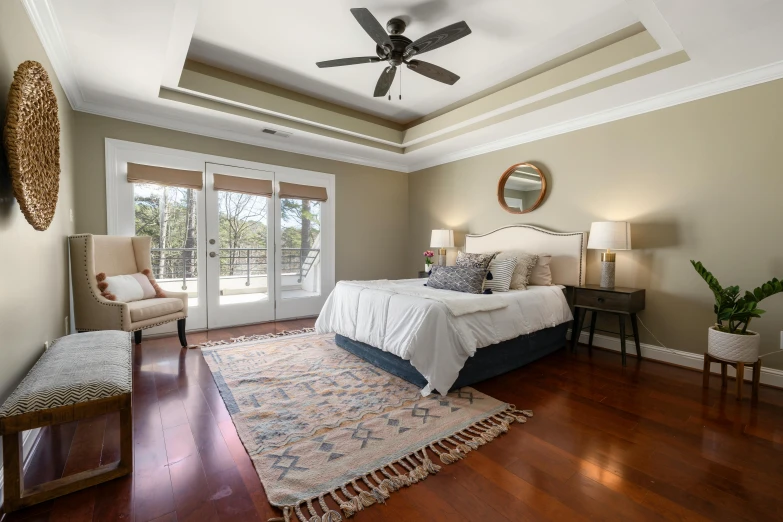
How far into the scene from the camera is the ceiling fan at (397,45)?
7.31 ft

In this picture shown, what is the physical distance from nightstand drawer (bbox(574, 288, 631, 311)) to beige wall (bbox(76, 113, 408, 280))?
3.13 m

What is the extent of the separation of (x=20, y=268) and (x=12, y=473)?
1006 mm

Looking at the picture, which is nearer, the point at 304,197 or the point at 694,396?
the point at 694,396

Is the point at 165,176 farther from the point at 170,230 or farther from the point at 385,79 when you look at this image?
the point at 385,79

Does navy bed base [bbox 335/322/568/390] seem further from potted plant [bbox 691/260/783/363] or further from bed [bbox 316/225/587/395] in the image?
potted plant [bbox 691/260/783/363]

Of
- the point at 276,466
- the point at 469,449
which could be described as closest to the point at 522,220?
the point at 469,449

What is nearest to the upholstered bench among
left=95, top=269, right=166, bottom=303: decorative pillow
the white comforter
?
left=95, top=269, right=166, bottom=303: decorative pillow

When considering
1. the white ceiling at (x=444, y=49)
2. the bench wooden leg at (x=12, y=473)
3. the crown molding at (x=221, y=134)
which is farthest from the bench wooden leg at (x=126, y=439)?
the crown molding at (x=221, y=134)

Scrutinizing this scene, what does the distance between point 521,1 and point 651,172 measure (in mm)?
2005

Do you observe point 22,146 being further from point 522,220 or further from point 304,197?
point 522,220

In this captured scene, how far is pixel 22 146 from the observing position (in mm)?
1611

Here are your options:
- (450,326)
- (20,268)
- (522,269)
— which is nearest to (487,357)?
(450,326)

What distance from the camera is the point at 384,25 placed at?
2758 millimetres

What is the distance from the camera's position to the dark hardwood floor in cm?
141
